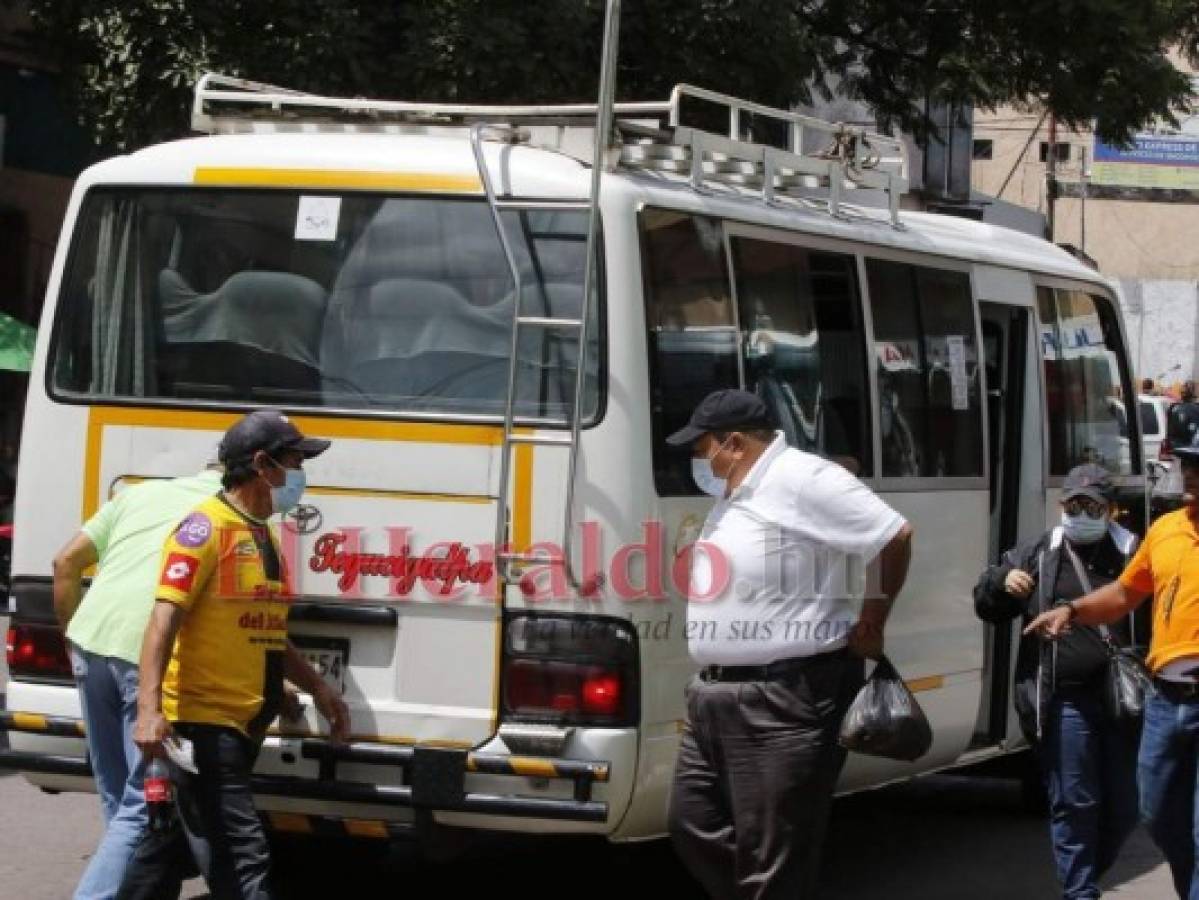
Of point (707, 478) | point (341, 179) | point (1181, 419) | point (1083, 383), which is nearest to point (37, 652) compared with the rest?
point (341, 179)

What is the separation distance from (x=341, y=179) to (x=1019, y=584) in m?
2.77

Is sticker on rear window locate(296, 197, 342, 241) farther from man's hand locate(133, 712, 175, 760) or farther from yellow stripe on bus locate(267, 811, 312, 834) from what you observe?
man's hand locate(133, 712, 175, 760)

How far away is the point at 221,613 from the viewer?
255 inches

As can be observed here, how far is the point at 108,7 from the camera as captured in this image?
16078 millimetres

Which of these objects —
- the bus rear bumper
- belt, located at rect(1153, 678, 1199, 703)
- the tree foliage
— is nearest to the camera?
the bus rear bumper

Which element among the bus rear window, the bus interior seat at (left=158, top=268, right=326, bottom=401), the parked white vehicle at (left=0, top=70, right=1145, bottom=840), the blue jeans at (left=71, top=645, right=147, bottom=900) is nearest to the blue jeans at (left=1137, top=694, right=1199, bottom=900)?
the parked white vehicle at (left=0, top=70, right=1145, bottom=840)

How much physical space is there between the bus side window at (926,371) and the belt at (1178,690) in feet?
6.09

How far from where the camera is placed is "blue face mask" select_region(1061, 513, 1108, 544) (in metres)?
8.11

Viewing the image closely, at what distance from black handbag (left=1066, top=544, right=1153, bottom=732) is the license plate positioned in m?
2.63

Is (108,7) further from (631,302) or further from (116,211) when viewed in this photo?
(631,302)

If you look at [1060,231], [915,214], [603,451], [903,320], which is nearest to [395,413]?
[603,451]

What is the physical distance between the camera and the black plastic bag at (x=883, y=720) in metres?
6.57

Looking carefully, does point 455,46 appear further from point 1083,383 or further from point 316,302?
point 316,302

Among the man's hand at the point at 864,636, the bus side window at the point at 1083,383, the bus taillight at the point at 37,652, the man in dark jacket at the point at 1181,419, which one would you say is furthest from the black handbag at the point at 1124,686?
the man in dark jacket at the point at 1181,419
